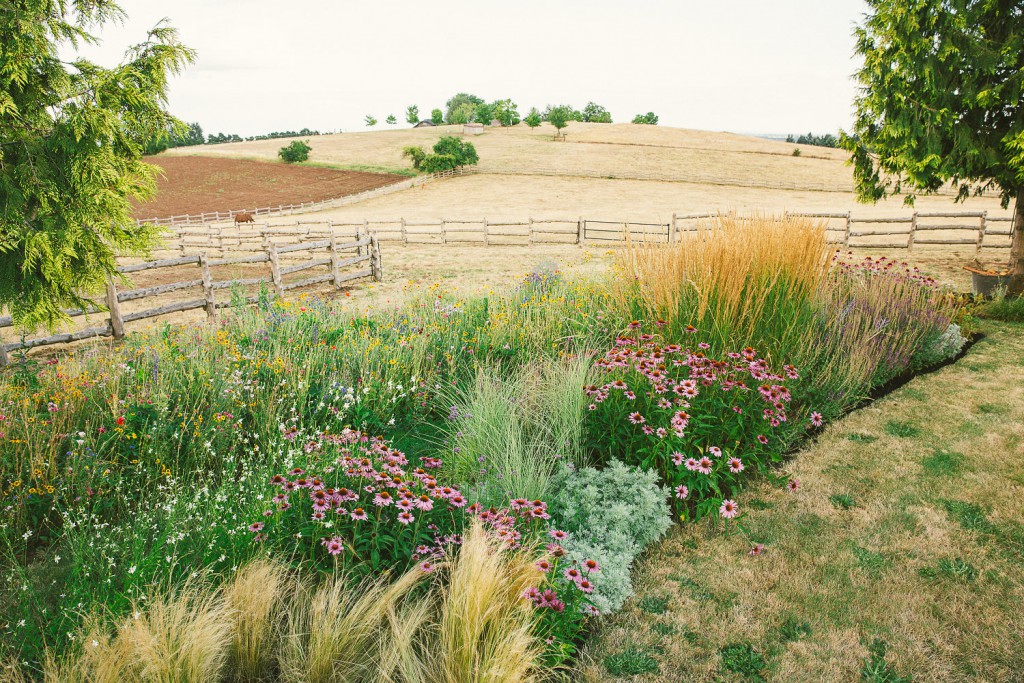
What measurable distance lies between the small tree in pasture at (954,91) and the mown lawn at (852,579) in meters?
7.25

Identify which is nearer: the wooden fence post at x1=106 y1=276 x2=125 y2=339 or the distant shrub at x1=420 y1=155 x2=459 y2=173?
the wooden fence post at x1=106 y1=276 x2=125 y2=339

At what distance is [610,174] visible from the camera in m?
46.8

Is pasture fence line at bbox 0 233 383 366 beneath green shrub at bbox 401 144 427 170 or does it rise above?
beneath

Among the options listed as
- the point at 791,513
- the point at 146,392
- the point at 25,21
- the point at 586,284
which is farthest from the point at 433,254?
the point at 791,513

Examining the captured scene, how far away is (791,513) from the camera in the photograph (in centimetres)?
414

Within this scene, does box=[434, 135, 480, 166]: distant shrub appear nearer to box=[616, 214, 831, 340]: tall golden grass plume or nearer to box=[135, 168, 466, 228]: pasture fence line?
box=[135, 168, 466, 228]: pasture fence line

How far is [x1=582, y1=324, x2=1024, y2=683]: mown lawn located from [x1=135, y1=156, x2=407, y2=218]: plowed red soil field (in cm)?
4182

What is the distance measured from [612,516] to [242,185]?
167ft

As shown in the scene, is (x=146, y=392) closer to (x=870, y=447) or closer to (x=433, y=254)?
(x=870, y=447)

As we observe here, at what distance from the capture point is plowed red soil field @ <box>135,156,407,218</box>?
40594mm

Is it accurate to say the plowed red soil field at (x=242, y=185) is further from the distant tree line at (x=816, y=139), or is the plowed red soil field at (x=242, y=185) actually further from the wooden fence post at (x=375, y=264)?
the distant tree line at (x=816, y=139)

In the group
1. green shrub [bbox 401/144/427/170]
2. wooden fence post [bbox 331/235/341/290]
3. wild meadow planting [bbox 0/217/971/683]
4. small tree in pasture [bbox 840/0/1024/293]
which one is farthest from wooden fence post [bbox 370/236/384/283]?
green shrub [bbox 401/144/427/170]

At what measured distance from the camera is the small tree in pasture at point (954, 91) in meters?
9.61

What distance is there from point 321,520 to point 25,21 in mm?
6670
